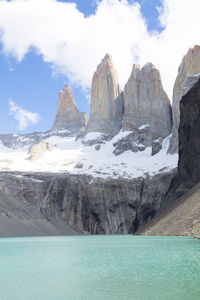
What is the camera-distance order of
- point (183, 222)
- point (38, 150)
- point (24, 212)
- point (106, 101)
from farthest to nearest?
point (106, 101) < point (38, 150) < point (24, 212) < point (183, 222)

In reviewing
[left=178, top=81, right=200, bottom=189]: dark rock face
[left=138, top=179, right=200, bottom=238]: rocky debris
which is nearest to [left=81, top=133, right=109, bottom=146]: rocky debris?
[left=178, top=81, right=200, bottom=189]: dark rock face

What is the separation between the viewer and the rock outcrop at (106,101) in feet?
515

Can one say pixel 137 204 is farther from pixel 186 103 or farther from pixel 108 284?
pixel 108 284

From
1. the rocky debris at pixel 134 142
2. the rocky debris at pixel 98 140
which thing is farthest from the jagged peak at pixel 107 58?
the rocky debris at pixel 134 142

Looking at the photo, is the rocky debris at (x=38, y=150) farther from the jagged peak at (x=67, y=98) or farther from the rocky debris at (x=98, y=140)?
the jagged peak at (x=67, y=98)

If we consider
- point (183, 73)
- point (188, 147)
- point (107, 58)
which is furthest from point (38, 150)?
point (188, 147)

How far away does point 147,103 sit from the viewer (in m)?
147

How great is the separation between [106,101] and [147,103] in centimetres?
1808

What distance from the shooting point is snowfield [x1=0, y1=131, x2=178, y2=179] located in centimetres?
11844

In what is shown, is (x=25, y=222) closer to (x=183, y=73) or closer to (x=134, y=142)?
(x=134, y=142)

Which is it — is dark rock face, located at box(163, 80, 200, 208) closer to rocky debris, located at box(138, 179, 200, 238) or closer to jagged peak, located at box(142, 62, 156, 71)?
rocky debris, located at box(138, 179, 200, 238)

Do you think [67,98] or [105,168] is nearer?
[105,168]

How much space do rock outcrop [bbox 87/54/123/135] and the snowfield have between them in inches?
186

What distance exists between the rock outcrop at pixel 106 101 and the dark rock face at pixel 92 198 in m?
43.9
